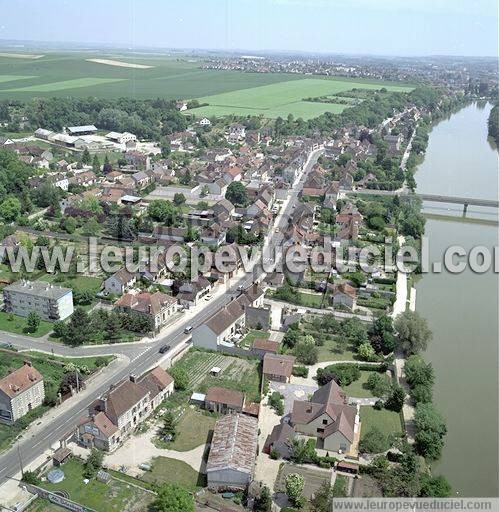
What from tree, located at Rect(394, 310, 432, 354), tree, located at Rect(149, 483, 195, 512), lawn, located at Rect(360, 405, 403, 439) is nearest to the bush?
lawn, located at Rect(360, 405, 403, 439)

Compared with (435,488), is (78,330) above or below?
above

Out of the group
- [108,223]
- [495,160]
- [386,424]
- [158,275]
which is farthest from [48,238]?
[495,160]

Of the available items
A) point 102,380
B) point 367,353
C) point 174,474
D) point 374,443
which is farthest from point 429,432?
point 102,380

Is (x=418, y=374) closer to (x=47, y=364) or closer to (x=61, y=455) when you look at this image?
(x=61, y=455)

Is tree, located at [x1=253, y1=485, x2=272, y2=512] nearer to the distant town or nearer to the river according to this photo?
the distant town

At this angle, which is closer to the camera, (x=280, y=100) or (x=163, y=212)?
(x=163, y=212)

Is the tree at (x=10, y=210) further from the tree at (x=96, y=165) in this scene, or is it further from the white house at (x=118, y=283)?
the white house at (x=118, y=283)

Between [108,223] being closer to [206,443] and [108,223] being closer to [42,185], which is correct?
[42,185]
